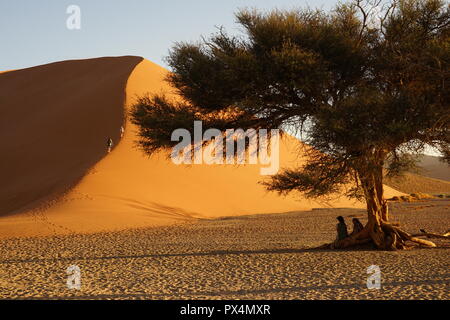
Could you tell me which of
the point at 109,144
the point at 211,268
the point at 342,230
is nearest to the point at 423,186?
the point at 109,144

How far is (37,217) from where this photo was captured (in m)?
23.2

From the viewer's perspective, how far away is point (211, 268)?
38.3 feet

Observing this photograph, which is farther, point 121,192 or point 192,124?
point 121,192

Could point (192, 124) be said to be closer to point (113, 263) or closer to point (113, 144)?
point (113, 263)

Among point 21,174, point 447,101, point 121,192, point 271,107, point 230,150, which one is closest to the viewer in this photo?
point 447,101

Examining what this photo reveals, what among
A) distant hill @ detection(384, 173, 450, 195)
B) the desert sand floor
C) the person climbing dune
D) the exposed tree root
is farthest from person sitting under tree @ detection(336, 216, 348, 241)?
distant hill @ detection(384, 173, 450, 195)

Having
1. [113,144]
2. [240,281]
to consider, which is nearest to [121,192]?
[113,144]

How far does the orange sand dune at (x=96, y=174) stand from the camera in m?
24.9

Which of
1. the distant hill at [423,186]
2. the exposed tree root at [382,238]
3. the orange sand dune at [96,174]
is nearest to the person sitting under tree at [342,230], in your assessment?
the exposed tree root at [382,238]

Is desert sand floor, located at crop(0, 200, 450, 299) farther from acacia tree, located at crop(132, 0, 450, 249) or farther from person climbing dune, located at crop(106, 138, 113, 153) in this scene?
person climbing dune, located at crop(106, 138, 113, 153)

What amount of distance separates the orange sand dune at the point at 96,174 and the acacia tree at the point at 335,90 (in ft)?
27.3

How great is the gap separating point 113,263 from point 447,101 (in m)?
8.65

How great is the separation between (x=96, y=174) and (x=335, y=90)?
20000mm
